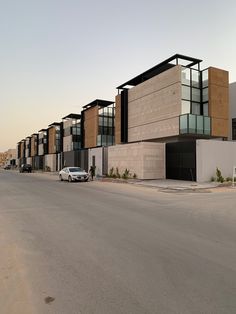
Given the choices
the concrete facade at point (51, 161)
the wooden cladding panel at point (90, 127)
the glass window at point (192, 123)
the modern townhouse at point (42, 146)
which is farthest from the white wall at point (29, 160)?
the glass window at point (192, 123)

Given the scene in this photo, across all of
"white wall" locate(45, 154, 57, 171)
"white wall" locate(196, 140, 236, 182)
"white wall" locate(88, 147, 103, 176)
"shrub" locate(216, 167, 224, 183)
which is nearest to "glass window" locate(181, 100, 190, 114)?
"white wall" locate(196, 140, 236, 182)

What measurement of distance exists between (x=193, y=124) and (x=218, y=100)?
4095 millimetres

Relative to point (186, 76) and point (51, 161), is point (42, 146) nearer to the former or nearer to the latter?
point (51, 161)

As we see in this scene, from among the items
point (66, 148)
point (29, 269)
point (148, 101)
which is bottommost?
point (29, 269)

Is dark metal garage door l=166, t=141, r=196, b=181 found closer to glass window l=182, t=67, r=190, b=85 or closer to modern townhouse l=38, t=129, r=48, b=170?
glass window l=182, t=67, r=190, b=85

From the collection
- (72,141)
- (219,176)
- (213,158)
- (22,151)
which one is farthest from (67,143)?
(22,151)

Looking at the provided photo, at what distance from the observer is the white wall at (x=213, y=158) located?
85.5 feet

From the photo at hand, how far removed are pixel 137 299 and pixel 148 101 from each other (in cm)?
3303

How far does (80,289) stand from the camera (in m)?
4.30

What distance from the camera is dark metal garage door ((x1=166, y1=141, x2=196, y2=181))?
27.0 m

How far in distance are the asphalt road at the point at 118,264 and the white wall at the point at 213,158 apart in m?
16.4

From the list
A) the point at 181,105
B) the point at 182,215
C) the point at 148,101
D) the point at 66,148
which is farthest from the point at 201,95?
the point at 66,148

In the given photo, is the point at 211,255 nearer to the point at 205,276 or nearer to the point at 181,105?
the point at 205,276

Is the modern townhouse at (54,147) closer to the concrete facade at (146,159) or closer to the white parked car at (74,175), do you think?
the white parked car at (74,175)
